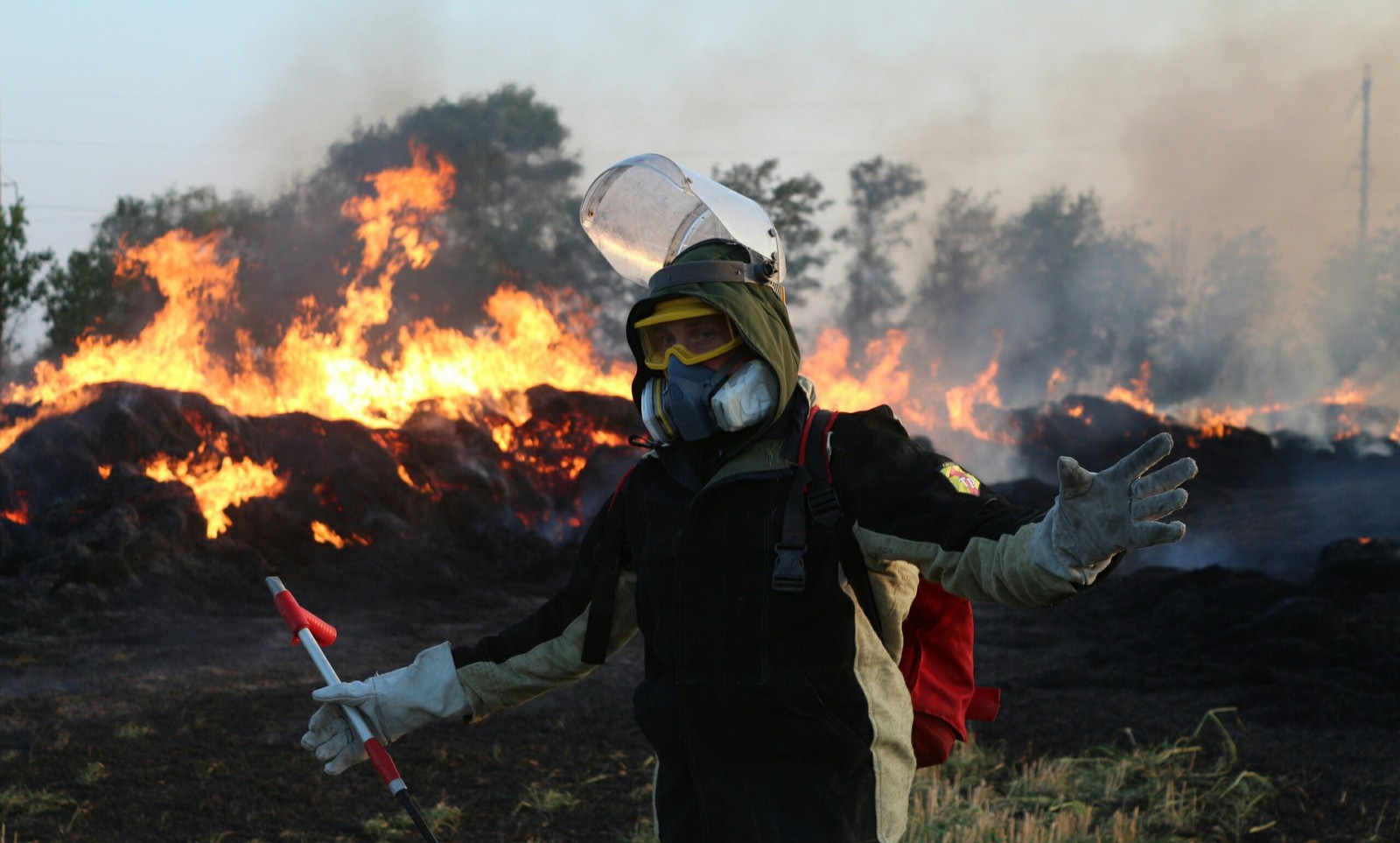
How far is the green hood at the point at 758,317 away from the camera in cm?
285

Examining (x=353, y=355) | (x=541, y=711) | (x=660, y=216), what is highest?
(x=353, y=355)

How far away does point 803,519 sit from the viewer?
2668mm

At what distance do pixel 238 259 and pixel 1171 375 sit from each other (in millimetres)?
34218

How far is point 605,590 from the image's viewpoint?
3.09m

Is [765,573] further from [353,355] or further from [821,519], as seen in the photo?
[353,355]

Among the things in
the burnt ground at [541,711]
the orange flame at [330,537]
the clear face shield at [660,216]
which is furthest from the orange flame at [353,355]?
the clear face shield at [660,216]

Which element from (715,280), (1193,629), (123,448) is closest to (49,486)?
(123,448)

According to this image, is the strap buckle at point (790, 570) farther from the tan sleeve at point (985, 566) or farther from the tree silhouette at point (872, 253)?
the tree silhouette at point (872, 253)

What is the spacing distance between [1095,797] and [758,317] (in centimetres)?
443

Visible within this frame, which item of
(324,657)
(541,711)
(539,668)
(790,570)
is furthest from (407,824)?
(790,570)

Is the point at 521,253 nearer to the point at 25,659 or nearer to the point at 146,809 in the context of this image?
the point at 25,659

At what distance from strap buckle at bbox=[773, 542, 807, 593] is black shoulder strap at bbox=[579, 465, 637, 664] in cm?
56

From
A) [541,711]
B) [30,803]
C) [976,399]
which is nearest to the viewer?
[30,803]

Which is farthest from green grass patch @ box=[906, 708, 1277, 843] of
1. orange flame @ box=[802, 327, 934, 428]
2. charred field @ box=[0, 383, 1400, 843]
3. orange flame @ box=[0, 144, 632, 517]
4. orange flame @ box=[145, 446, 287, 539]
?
orange flame @ box=[802, 327, 934, 428]
